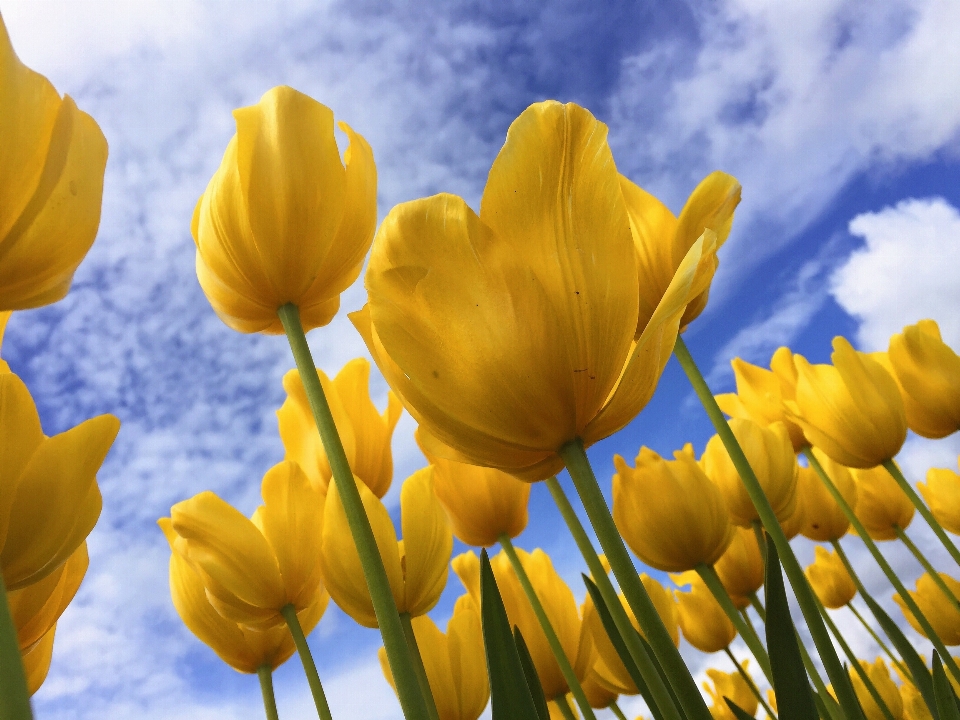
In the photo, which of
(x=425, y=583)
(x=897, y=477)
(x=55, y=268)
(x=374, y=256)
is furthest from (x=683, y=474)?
(x=55, y=268)

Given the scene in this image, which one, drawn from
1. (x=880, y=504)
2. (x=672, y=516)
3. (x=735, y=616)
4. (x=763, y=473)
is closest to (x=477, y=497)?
(x=672, y=516)

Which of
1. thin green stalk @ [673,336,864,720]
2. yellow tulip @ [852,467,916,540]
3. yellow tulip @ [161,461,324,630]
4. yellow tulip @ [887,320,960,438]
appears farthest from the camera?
yellow tulip @ [852,467,916,540]

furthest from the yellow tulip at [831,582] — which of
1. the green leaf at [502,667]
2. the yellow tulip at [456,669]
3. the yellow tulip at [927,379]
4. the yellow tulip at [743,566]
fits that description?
the green leaf at [502,667]

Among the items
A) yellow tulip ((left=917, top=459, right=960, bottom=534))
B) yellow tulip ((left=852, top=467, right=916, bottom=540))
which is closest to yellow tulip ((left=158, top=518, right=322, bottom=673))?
yellow tulip ((left=852, top=467, right=916, bottom=540))

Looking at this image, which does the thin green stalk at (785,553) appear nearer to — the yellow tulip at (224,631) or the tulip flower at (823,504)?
the yellow tulip at (224,631)

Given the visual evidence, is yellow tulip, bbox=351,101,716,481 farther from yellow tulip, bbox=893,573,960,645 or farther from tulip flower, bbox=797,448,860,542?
yellow tulip, bbox=893,573,960,645

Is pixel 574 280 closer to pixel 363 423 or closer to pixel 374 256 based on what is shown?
pixel 374 256

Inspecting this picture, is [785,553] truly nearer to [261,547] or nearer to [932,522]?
[261,547]
